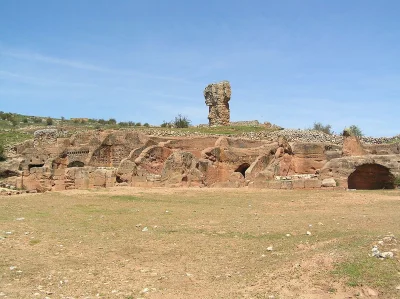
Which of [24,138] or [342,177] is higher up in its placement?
[24,138]

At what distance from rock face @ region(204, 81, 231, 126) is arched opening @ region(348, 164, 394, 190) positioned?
21.8 metres

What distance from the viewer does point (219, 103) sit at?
42031 millimetres

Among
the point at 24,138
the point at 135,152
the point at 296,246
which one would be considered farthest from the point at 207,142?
the point at 24,138

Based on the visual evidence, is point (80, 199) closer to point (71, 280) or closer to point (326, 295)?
point (71, 280)

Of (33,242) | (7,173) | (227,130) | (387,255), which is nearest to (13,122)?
(7,173)

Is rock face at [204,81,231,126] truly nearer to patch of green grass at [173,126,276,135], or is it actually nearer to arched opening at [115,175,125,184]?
patch of green grass at [173,126,276,135]

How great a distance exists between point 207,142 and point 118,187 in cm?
774

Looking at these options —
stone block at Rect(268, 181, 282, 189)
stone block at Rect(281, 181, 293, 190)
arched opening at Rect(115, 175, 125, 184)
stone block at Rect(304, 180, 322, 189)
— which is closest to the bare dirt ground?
stone block at Rect(304, 180, 322, 189)

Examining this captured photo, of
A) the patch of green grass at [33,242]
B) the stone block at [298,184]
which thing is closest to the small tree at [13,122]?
the stone block at [298,184]

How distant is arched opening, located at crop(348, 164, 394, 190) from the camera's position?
20000 millimetres

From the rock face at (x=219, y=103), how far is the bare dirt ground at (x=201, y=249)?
2766cm

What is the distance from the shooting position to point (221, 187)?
2019cm

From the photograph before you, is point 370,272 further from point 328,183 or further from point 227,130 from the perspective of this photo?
point 227,130

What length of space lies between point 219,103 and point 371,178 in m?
22.8
